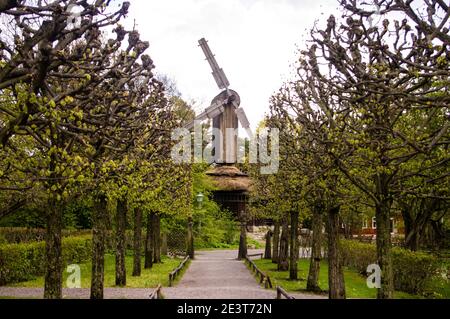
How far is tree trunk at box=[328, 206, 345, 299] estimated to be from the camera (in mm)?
17594

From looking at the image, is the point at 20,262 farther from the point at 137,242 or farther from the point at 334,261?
the point at 334,261

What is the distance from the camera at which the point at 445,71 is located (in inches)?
364

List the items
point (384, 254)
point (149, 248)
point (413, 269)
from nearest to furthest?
point (384, 254) < point (413, 269) < point (149, 248)

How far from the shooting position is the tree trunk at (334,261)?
57.7 feet

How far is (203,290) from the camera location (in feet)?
74.0

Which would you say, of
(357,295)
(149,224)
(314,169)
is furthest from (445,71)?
(149,224)

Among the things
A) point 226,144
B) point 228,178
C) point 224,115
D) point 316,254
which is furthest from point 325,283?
point 226,144

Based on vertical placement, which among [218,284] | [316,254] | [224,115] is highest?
[224,115]

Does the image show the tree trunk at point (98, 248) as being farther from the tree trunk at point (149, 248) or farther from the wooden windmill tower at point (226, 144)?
the wooden windmill tower at point (226, 144)

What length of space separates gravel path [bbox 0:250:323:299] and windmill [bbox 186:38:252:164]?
26275mm

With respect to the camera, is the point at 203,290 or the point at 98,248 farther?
the point at 203,290

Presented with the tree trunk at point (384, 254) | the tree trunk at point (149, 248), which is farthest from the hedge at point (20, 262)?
the tree trunk at point (384, 254)

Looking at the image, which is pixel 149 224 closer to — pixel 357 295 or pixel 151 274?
pixel 151 274

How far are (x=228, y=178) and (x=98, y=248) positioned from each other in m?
41.5
